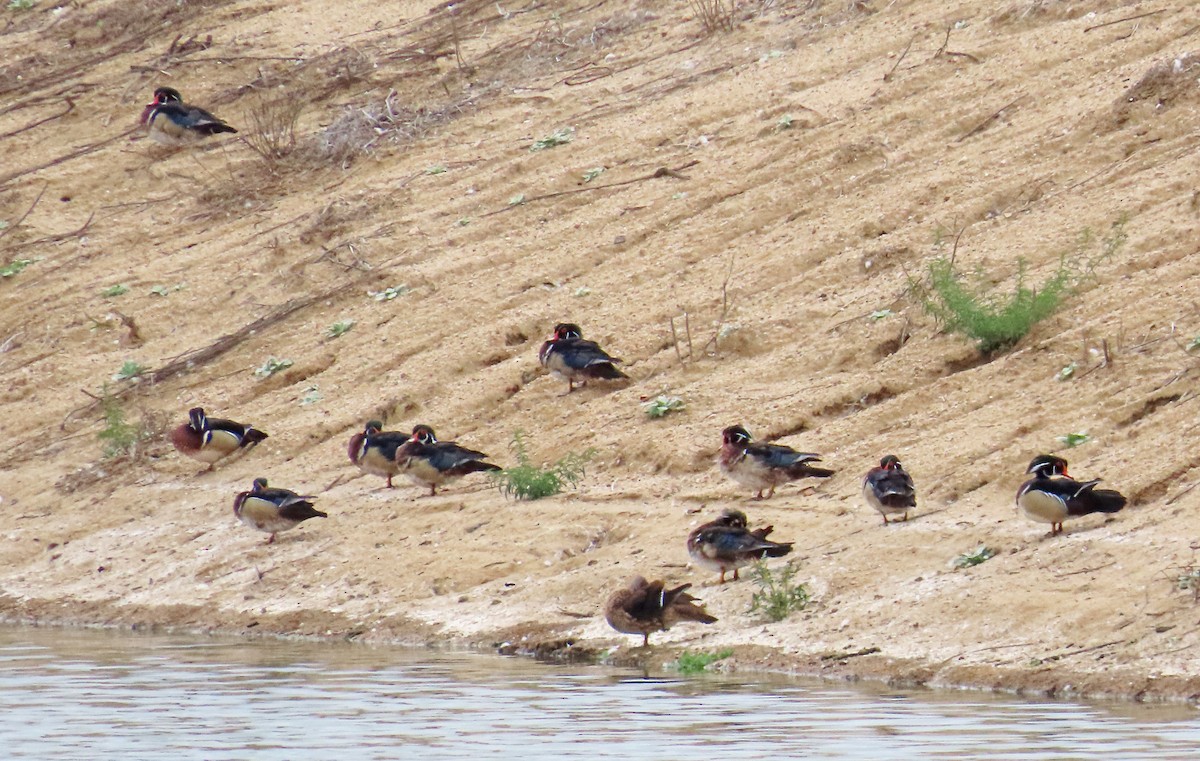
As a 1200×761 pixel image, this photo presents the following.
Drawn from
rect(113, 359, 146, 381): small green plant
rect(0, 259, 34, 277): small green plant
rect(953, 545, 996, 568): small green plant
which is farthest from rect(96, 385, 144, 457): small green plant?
rect(953, 545, 996, 568): small green plant

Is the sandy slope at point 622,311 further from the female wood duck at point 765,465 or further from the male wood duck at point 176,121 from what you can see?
the male wood duck at point 176,121

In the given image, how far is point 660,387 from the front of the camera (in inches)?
690

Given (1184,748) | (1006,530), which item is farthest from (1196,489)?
(1184,748)

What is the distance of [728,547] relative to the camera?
529 inches

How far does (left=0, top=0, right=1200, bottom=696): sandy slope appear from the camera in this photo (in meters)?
13.5

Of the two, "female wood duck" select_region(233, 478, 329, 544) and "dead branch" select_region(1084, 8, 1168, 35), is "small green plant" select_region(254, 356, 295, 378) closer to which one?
"female wood duck" select_region(233, 478, 329, 544)

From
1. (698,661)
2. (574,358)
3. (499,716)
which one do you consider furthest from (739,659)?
(574,358)

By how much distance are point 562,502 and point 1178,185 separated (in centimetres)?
576

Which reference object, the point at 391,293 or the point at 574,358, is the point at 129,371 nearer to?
the point at 391,293

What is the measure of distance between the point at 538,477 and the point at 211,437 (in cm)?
365

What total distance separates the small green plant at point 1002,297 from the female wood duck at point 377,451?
169 inches

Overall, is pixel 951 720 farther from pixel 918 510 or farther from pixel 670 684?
pixel 918 510

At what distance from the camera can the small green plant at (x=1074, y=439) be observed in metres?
14.3

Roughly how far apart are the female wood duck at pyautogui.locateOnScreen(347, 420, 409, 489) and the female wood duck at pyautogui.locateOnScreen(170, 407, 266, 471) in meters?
1.36
